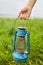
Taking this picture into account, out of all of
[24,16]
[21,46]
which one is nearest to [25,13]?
[24,16]

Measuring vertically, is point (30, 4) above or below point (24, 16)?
above

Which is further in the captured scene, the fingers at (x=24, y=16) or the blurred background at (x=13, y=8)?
the blurred background at (x=13, y=8)

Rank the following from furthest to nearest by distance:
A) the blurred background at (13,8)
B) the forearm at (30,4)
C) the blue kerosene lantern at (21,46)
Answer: the blurred background at (13,8), the forearm at (30,4), the blue kerosene lantern at (21,46)

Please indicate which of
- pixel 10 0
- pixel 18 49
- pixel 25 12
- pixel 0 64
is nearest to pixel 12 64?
pixel 0 64

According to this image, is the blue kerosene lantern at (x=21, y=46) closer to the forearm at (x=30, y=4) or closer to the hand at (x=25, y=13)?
the hand at (x=25, y=13)

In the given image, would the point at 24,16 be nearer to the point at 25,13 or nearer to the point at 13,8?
the point at 25,13

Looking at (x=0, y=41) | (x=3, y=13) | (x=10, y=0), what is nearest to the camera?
(x=0, y=41)

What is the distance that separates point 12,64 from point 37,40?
1172mm

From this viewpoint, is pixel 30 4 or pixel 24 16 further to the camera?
pixel 30 4

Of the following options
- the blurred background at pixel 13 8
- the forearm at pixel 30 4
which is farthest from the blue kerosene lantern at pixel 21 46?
the blurred background at pixel 13 8

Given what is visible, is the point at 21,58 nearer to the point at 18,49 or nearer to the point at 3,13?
the point at 18,49

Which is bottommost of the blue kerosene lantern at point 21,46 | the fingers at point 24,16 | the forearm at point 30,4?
the blue kerosene lantern at point 21,46

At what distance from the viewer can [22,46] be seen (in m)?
3.17

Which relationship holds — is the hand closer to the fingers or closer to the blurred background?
the fingers
